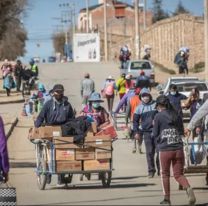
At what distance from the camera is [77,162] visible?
50.4 ft

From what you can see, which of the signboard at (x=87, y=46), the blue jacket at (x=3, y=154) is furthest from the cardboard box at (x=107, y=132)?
the signboard at (x=87, y=46)

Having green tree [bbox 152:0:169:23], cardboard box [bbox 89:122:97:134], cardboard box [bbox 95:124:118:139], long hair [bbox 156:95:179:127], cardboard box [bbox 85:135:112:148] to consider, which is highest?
green tree [bbox 152:0:169:23]

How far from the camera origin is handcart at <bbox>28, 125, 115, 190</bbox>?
1525 centimetres

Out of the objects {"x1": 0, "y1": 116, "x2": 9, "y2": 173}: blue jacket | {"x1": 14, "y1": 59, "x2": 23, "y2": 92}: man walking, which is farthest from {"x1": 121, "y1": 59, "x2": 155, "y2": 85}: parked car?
{"x1": 0, "y1": 116, "x2": 9, "y2": 173}: blue jacket

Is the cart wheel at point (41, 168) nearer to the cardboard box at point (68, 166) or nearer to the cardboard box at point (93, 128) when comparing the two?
the cardboard box at point (68, 166)

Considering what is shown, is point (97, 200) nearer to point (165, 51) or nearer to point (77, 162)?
point (77, 162)

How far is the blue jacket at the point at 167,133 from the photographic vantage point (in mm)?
12594

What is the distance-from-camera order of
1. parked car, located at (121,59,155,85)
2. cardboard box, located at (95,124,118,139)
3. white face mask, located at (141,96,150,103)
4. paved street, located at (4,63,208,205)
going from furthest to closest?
parked car, located at (121,59,155,85), white face mask, located at (141,96,150,103), cardboard box, located at (95,124,118,139), paved street, located at (4,63,208,205)

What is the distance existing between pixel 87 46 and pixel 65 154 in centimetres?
8031

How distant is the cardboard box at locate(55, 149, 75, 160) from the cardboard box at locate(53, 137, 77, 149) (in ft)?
0.24

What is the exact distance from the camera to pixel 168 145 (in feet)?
41.3

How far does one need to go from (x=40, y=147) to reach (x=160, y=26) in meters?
64.5

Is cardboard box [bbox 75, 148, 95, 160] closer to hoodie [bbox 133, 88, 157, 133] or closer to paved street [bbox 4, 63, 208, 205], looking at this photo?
paved street [bbox 4, 63, 208, 205]

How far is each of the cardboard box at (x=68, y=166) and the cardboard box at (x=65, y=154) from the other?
0.08 metres
